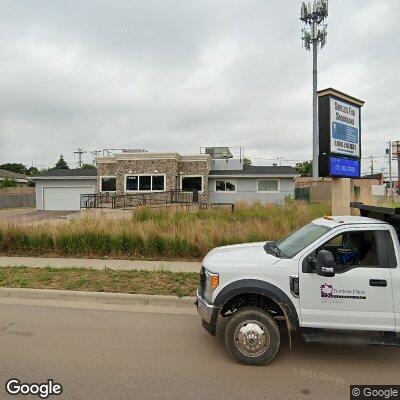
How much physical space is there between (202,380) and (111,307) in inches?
113

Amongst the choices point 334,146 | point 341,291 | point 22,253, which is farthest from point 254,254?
point 22,253

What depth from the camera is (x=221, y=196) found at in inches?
1133

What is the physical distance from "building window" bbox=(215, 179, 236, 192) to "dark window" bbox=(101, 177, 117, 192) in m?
8.29

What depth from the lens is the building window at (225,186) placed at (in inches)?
1136

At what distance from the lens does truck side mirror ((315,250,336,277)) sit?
3.76 meters

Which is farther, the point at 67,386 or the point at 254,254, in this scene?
the point at 254,254

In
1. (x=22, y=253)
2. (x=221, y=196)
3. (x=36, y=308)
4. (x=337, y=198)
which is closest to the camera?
(x=36, y=308)

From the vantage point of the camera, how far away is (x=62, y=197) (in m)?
30.9

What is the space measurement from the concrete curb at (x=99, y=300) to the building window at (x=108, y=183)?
73.7 ft

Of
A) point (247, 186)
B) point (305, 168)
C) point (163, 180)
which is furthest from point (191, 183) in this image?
point (305, 168)

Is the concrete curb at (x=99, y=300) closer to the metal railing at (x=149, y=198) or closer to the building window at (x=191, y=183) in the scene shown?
the metal railing at (x=149, y=198)

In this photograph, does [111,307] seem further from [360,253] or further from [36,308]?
[360,253]

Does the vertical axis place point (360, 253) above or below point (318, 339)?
above

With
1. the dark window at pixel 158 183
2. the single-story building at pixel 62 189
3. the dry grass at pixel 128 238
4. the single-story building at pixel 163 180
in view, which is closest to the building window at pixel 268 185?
the single-story building at pixel 163 180
